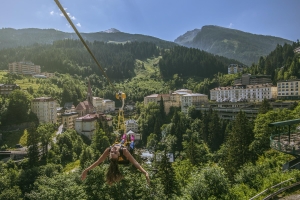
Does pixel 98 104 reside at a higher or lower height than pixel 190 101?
lower

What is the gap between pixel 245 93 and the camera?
85.8m

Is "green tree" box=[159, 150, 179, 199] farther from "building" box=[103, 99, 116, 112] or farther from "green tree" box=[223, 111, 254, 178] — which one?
"building" box=[103, 99, 116, 112]

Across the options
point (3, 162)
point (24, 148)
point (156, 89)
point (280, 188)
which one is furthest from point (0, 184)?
point (156, 89)

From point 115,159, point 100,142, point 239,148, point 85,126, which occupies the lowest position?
A: point 100,142

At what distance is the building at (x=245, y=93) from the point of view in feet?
255

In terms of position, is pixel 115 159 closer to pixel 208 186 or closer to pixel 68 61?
pixel 208 186

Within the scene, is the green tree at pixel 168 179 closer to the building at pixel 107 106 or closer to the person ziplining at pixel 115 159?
the person ziplining at pixel 115 159

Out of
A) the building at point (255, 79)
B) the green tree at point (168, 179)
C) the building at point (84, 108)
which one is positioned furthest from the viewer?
the building at point (255, 79)

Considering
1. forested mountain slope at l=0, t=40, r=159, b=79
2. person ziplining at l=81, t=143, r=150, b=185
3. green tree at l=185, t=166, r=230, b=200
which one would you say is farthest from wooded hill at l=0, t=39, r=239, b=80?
person ziplining at l=81, t=143, r=150, b=185

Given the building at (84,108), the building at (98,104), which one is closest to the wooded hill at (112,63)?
the building at (98,104)

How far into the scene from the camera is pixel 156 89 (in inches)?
5002

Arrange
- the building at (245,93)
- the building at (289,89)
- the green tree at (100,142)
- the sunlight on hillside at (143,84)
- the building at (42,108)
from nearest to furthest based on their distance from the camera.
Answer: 1. the green tree at (100,142)
2. the building at (289,89)
3. the building at (42,108)
4. the building at (245,93)
5. the sunlight on hillside at (143,84)

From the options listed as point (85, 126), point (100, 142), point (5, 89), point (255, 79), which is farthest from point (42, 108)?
point (255, 79)

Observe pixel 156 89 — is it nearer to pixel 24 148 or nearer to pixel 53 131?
pixel 53 131
